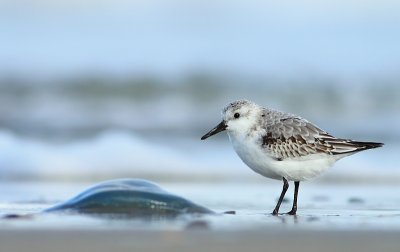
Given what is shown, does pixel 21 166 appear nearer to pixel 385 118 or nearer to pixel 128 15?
pixel 385 118

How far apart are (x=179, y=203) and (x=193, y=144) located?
206 inches

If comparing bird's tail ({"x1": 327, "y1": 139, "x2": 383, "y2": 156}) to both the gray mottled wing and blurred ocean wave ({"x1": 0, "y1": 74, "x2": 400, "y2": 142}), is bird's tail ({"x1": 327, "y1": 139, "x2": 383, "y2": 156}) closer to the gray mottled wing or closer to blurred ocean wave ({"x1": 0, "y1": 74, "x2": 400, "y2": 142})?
the gray mottled wing

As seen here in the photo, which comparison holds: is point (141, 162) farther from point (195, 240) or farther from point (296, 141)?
point (195, 240)

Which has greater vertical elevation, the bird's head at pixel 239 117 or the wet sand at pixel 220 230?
the bird's head at pixel 239 117

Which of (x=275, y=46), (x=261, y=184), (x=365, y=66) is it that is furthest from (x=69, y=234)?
(x=275, y=46)

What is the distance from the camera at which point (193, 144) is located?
11.3 metres

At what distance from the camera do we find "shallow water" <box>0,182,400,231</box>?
5.50m

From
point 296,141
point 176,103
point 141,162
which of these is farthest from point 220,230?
point 176,103

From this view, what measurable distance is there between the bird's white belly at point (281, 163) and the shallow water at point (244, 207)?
282 millimetres

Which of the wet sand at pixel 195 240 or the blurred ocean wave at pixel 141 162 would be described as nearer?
the wet sand at pixel 195 240

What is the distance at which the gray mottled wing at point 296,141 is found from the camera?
7074 mm

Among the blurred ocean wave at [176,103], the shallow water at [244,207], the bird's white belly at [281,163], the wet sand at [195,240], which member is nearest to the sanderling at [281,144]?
the bird's white belly at [281,163]

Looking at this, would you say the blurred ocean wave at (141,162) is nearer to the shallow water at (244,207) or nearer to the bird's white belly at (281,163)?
the shallow water at (244,207)

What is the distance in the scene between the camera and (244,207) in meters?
7.14
